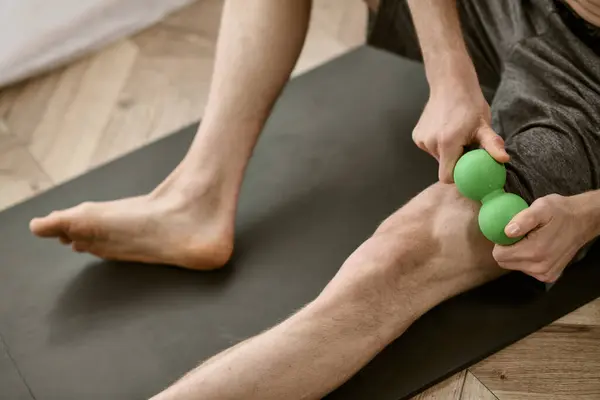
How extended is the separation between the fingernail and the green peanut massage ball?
14 mm

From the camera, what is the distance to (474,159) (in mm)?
850

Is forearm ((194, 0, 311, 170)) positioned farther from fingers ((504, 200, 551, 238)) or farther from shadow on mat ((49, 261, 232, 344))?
fingers ((504, 200, 551, 238))

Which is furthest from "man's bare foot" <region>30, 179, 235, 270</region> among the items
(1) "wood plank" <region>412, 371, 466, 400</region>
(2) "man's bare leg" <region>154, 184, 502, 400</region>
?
(1) "wood plank" <region>412, 371, 466, 400</region>

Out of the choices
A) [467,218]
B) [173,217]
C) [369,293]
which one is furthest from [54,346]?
[467,218]

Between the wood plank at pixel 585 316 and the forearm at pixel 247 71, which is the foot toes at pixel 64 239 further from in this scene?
the wood plank at pixel 585 316

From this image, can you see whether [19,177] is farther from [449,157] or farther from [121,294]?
[449,157]

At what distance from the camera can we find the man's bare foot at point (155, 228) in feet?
3.53

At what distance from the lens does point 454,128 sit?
0.88 m

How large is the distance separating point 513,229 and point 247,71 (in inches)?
18.2

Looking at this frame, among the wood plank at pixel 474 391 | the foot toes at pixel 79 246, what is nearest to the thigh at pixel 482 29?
the wood plank at pixel 474 391

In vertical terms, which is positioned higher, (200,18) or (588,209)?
(200,18)

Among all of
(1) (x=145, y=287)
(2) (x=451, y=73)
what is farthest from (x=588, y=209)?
(1) (x=145, y=287)

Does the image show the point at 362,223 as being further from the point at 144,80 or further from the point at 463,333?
the point at 144,80

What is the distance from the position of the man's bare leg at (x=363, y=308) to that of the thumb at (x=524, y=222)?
0.31ft
